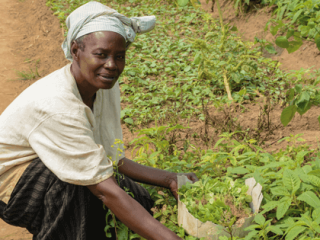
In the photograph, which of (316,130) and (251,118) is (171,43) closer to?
(251,118)

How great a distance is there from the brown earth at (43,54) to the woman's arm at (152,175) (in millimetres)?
926

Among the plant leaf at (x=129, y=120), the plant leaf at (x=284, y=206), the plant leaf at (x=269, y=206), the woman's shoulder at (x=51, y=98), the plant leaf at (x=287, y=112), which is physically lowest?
the plant leaf at (x=129, y=120)

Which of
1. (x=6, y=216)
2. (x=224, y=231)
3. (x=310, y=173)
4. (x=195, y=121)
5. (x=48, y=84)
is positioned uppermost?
(x=48, y=84)

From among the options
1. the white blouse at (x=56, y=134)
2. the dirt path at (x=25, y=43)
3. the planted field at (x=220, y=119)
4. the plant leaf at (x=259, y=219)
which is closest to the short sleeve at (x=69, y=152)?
the white blouse at (x=56, y=134)

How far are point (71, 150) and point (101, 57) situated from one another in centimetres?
50

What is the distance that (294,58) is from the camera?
438 centimetres

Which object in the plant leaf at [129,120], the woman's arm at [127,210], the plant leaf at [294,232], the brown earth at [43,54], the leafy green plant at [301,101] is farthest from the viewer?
the plant leaf at [129,120]

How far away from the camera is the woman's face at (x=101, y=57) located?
173 cm

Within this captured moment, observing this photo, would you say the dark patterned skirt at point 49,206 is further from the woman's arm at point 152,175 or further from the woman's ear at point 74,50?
the woman's ear at point 74,50

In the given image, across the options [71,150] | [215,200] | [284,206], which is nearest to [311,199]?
[284,206]

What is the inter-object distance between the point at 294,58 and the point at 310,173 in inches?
122

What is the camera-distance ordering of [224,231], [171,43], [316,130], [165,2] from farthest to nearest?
[165,2] < [171,43] < [316,130] < [224,231]

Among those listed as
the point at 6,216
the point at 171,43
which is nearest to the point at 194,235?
the point at 6,216

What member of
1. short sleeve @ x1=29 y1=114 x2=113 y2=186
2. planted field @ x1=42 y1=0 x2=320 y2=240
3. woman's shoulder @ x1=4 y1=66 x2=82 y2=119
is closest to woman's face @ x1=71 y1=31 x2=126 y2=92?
woman's shoulder @ x1=4 y1=66 x2=82 y2=119
